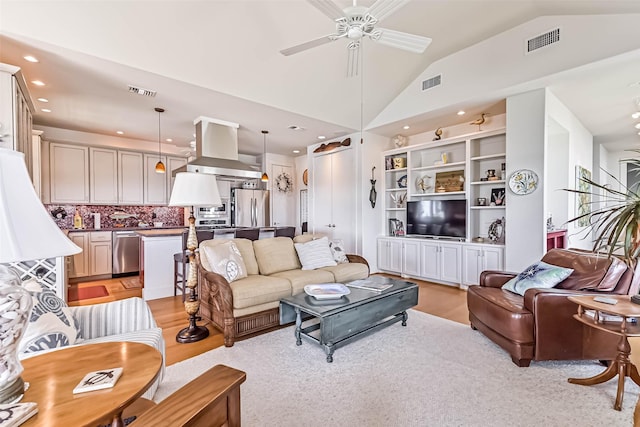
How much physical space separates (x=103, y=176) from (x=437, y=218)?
639cm

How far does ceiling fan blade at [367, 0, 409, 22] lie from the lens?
2180 millimetres

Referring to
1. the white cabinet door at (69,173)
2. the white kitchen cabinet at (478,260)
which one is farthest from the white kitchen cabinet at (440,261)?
the white cabinet door at (69,173)

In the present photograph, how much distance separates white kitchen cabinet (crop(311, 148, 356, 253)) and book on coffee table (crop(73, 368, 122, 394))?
16.2 ft

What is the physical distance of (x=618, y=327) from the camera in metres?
1.92

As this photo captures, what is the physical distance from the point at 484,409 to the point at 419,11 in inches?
153

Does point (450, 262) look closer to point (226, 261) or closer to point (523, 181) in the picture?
point (523, 181)

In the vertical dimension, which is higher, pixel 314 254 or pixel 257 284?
pixel 314 254

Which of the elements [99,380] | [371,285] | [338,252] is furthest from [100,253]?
[99,380]

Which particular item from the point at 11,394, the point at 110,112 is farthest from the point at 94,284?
the point at 11,394

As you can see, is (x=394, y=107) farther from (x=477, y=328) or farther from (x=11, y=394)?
(x=11, y=394)

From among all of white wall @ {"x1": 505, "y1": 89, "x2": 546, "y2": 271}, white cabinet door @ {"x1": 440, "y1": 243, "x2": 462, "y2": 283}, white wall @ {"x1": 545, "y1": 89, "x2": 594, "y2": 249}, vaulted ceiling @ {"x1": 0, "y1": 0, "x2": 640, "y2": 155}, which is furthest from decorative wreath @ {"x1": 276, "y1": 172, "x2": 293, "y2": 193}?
white wall @ {"x1": 545, "y1": 89, "x2": 594, "y2": 249}

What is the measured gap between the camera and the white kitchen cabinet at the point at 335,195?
588 centimetres

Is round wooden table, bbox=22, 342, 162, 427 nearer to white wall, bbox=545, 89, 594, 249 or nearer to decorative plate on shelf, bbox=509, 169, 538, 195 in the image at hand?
decorative plate on shelf, bbox=509, 169, 538, 195

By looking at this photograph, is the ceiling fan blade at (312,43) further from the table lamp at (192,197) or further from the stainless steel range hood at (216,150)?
the stainless steel range hood at (216,150)
